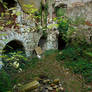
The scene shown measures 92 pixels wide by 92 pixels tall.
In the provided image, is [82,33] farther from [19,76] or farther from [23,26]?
[19,76]

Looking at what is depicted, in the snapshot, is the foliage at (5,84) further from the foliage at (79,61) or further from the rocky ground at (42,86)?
the foliage at (79,61)

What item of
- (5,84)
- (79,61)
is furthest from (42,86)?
(79,61)

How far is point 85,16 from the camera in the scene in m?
8.12

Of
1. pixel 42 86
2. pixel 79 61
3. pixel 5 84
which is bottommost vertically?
pixel 42 86

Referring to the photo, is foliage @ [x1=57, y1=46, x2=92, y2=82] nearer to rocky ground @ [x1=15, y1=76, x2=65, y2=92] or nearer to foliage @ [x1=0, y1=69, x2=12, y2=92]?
rocky ground @ [x1=15, y1=76, x2=65, y2=92]

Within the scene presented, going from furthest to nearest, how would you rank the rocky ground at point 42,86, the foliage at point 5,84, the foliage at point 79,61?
the foliage at point 79,61 < the rocky ground at point 42,86 < the foliage at point 5,84

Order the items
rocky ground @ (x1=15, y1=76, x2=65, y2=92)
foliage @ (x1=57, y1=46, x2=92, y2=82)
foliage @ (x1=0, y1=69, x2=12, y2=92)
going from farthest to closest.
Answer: foliage @ (x1=57, y1=46, x2=92, y2=82)
rocky ground @ (x1=15, y1=76, x2=65, y2=92)
foliage @ (x1=0, y1=69, x2=12, y2=92)

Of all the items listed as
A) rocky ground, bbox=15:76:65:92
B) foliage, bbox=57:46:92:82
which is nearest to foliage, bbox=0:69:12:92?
rocky ground, bbox=15:76:65:92

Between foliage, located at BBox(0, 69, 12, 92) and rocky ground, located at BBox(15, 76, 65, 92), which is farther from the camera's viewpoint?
rocky ground, located at BBox(15, 76, 65, 92)

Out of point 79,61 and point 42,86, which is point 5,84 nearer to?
point 42,86

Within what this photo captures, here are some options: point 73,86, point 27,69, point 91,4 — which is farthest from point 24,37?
point 91,4

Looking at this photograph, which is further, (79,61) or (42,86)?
(79,61)

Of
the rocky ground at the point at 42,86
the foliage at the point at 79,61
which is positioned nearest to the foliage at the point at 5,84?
the rocky ground at the point at 42,86

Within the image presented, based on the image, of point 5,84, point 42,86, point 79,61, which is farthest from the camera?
point 79,61
